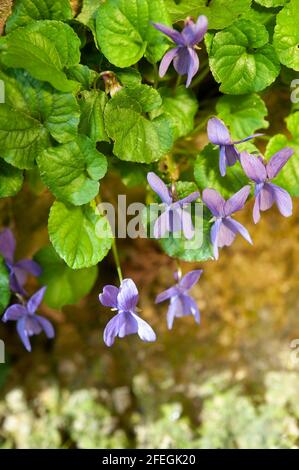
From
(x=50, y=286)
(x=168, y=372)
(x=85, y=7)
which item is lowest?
(x=168, y=372)

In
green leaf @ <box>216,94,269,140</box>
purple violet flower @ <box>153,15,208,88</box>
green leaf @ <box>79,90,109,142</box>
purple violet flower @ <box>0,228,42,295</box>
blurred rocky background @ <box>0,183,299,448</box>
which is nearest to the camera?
purple violet flower @ <box>153,15,208,88</box>

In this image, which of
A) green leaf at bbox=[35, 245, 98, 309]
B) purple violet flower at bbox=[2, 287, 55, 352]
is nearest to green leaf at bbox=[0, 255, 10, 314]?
purple violet flower at bbox=[2, 287, 55, 352]

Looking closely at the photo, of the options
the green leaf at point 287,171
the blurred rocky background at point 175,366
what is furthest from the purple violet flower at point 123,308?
the blurred rocky background at point 175,366

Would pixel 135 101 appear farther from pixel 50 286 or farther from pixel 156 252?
pixel 156 252

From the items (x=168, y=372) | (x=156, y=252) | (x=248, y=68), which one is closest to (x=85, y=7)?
(x=248, y=68)

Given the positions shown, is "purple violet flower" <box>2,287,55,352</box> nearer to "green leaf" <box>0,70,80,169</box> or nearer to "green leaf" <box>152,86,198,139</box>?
"green leaf" <box>0,70,80,169</box>
